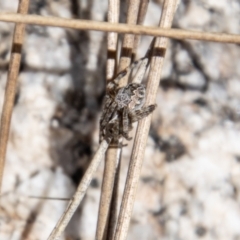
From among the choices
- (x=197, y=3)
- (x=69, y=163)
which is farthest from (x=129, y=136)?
(x=197, y=3)

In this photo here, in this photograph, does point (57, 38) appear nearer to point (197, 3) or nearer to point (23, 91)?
point (23, 91)

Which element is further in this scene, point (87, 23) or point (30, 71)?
point (30, 71)

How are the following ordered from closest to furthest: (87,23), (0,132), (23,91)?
1. (87,23)
2. (0,132)
3. (23,91)

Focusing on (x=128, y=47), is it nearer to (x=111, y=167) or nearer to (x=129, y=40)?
(x=129, y=40)

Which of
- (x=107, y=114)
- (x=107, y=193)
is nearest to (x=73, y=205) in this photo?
(x=107, y=193)

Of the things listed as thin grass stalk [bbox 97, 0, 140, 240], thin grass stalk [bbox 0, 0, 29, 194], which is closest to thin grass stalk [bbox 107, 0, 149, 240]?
thin grass stalk [bbox 97, 0, 140, 240]

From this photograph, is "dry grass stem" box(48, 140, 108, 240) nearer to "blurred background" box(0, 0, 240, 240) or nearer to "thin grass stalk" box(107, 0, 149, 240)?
"thin grass stalk" box(107, 0, 149, 240)
